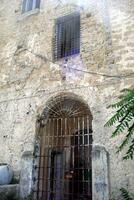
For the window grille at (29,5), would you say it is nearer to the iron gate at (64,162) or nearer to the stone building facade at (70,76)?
the stone building facade at (70,76)

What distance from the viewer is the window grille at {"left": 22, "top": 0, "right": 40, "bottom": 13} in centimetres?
891

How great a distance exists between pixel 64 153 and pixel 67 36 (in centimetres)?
373

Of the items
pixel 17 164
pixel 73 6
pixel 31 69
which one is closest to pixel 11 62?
pixel 31 69

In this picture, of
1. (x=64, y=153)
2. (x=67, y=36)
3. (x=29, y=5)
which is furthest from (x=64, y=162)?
(x=29, y=5)

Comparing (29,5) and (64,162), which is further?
(29,5)

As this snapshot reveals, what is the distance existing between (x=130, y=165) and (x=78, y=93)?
2.17 meters

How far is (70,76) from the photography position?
692 cm

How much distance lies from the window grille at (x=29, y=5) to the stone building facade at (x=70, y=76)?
0.33 metres

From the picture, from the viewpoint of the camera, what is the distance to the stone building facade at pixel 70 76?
600 cm

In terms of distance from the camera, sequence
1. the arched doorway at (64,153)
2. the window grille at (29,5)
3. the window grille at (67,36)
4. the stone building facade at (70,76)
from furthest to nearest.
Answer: the window grille at (29,5), the window grille at (67,36), the arched doorway at (64,153), the stone building facade at (70,76)

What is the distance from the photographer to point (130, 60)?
20.7ft

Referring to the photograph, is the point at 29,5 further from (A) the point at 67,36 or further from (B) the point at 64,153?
(B) the point at 64,153

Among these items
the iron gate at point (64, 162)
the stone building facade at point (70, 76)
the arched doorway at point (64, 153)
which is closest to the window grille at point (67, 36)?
the stone building facade at point (70, 76)

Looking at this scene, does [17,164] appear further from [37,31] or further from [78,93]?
[37,31]
